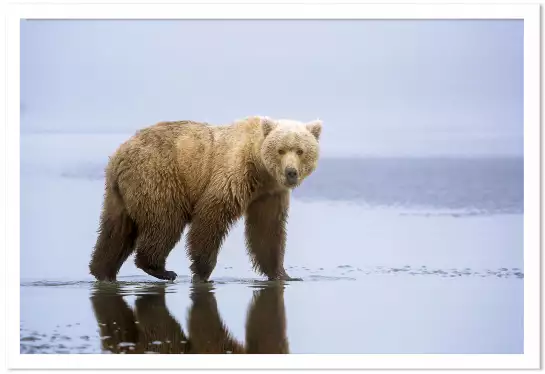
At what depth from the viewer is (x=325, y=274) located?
1162cm

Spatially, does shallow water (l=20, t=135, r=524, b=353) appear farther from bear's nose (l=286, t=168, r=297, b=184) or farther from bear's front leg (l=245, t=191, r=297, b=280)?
bear's nose (l=286, t=168, r=297, b=184)

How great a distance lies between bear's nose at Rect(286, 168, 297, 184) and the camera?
1055 cm

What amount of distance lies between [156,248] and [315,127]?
1.93 metres

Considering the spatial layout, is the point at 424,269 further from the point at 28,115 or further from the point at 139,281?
the point at 28,115

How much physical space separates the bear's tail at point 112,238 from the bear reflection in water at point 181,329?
4.16 ft

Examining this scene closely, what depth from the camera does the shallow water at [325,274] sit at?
9.39m

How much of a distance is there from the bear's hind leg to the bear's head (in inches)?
47.1

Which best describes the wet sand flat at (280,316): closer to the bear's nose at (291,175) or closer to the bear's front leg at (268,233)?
the bear's front leg at (268,233)

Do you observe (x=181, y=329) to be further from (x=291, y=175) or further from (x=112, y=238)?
(x=112, y=238)

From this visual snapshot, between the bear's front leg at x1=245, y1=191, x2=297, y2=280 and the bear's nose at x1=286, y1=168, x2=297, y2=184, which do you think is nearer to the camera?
the bear's nose at x1=286, y1=168, x2=297, y2=184

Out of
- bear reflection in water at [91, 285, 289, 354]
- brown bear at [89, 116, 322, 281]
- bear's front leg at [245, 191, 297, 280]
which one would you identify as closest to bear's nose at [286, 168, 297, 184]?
brown bear at [89, 116, 322, 281]

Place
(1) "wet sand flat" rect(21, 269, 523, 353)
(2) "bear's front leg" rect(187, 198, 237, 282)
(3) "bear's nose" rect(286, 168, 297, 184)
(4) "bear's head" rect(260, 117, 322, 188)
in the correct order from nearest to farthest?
(1) "wet sand flat" rect(21, 269, 523, 353) < (3) "bear's nose" rect(286, 168, 297, 184) < (4) "bear's head" rect(260, 117, 322, 188) < (2) "bear's front leg" rect(187, 198, 237, 282)

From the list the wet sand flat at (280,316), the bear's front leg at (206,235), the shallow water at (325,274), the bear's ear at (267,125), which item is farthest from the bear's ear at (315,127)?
the wet sand flat at (280,316)

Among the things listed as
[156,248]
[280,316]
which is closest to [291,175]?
[280,316]
